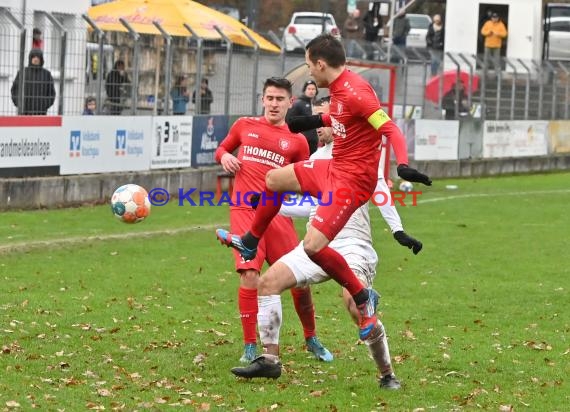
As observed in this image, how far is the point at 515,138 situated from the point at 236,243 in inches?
1009

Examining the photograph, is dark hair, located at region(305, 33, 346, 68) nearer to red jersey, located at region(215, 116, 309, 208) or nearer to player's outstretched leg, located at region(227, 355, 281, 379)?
red jersey, located at region(215, 116, 309, 208)

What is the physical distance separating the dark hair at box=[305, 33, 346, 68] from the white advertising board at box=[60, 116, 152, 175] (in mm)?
12613

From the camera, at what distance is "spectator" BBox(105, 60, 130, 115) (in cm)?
2203

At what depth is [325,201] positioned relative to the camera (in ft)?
28.3

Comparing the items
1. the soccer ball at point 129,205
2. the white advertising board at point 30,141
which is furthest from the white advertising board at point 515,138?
the soccer ball at point 129,205

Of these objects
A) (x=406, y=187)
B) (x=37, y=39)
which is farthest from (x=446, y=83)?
A: (x=37, y=39)

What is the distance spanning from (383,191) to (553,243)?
9587mm

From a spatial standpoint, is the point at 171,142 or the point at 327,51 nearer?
the point at 327,51

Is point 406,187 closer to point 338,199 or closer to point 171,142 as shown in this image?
point 171,142

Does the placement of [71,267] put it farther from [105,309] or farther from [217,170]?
[217,170]

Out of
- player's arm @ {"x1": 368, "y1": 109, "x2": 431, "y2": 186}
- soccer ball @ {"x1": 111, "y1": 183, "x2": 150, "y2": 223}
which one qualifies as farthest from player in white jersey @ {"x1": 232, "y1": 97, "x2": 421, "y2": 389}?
soccer ball @ {"x1": 111, "y1": 183, "x2": 150, "y2": 223}

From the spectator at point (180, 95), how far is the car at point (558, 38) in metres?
22.3

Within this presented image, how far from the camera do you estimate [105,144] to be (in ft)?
71.6

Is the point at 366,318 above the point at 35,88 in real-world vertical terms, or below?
below
